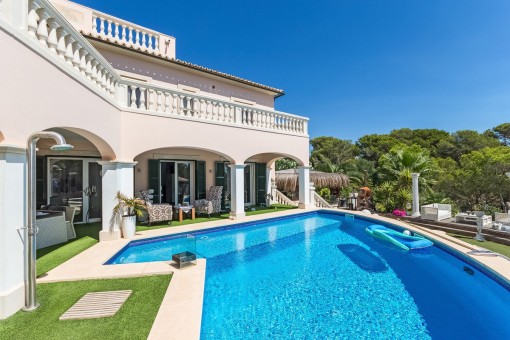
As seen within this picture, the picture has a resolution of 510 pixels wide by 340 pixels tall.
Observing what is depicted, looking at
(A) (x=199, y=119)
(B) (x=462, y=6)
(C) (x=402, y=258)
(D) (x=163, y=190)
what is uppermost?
(B) (x=462, y=6)

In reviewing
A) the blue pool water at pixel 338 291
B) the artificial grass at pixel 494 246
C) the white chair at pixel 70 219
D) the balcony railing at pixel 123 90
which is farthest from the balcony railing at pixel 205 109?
the artificial grass at pixel 494 246

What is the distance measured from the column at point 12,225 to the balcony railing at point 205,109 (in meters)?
5.50

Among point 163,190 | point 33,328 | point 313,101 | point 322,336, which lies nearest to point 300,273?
point 322,336

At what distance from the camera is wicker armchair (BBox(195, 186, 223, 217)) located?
501 inches

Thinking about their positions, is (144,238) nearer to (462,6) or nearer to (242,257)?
(242,257)

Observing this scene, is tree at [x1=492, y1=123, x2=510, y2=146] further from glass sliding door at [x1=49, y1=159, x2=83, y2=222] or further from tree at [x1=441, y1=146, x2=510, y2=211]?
glass sliding door at [x1=49, y1=159, x2=83, y2=222]

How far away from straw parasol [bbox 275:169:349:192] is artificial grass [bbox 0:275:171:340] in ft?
54.2

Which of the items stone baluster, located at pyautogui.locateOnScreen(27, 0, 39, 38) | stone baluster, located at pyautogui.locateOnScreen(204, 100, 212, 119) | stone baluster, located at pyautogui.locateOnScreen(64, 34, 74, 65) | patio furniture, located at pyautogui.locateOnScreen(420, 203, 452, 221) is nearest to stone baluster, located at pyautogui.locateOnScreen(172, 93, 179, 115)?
stone baluster, located at pyautogui.locateOnScreen(204, 100, 212, 119)

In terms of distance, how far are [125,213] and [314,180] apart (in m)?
15.4

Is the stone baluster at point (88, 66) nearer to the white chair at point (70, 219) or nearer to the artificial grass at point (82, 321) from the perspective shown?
the white chair at point (70, 219)

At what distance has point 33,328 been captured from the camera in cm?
365

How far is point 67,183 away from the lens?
36.1 ft

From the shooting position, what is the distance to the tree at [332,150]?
4100cm

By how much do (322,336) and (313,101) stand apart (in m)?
30.8
